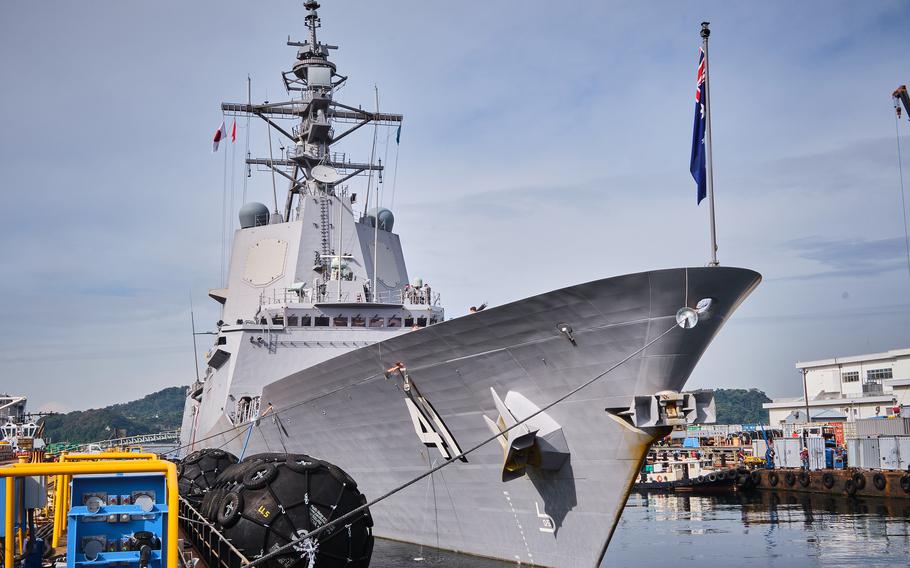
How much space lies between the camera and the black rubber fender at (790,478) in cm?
2892

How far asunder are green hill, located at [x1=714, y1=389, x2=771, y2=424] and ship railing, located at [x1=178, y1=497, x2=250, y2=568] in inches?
4549

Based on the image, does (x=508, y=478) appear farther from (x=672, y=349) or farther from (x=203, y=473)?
(x=203, y=473)

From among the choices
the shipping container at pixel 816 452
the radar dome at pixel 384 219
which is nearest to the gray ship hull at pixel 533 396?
the radar dome at pixel 384 219

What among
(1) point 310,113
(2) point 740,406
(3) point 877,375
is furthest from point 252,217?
(2) point 740,406

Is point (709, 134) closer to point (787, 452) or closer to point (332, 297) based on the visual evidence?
point (332, 297)

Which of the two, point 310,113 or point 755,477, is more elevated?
point 310,113

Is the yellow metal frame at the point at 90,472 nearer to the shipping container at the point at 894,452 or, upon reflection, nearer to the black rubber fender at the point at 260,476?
the black rubber fender at the point at 260,476

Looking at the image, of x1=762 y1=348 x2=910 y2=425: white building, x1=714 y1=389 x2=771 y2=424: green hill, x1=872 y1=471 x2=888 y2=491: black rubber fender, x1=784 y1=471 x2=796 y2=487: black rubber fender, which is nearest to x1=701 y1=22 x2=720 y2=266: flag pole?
x1=872 y1=471 x2=888 y2=491: black rubber fender

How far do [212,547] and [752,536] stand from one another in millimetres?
13019

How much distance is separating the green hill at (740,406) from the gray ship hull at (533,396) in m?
113

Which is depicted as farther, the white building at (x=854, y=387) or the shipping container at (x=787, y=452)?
the white building at (x=854, y=387)

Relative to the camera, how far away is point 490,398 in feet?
36.0

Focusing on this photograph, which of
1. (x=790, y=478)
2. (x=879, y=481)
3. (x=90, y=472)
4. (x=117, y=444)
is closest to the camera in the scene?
(x=90, y=472)

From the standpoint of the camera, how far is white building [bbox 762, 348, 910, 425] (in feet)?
126
